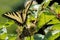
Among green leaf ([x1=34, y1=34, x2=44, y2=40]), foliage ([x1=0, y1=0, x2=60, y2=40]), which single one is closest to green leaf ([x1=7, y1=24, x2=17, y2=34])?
foliage ([x1=0, y1=0, x2=60, y2=40])

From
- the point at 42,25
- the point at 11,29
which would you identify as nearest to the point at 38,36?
the point at 42,25

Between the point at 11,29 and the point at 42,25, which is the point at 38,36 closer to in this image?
the point at 42,25

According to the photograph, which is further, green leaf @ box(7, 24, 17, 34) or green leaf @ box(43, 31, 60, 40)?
green leaf @ box(7, 24, 17, 34)

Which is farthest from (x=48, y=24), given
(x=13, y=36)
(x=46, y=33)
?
(x=13, y=36)

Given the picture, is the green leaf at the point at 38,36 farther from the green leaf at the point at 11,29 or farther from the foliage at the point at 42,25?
the green leaf at the point at 11,29

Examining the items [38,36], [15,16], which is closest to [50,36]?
[38,36]

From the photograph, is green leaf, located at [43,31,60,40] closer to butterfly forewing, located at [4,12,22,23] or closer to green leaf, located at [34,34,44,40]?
green leaf, located at [34,34,44,40]

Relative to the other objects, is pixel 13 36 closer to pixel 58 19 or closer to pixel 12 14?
pixel 12 14

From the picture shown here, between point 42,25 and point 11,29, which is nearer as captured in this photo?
point 42,25

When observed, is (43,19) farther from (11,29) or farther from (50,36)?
(11,29)

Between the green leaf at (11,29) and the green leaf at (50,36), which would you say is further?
the green leaf at (11,29)

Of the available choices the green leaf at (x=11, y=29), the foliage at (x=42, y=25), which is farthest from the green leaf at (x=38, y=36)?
the green leaf at (x=11, y=29)

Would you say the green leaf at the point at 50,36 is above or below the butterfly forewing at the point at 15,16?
below
